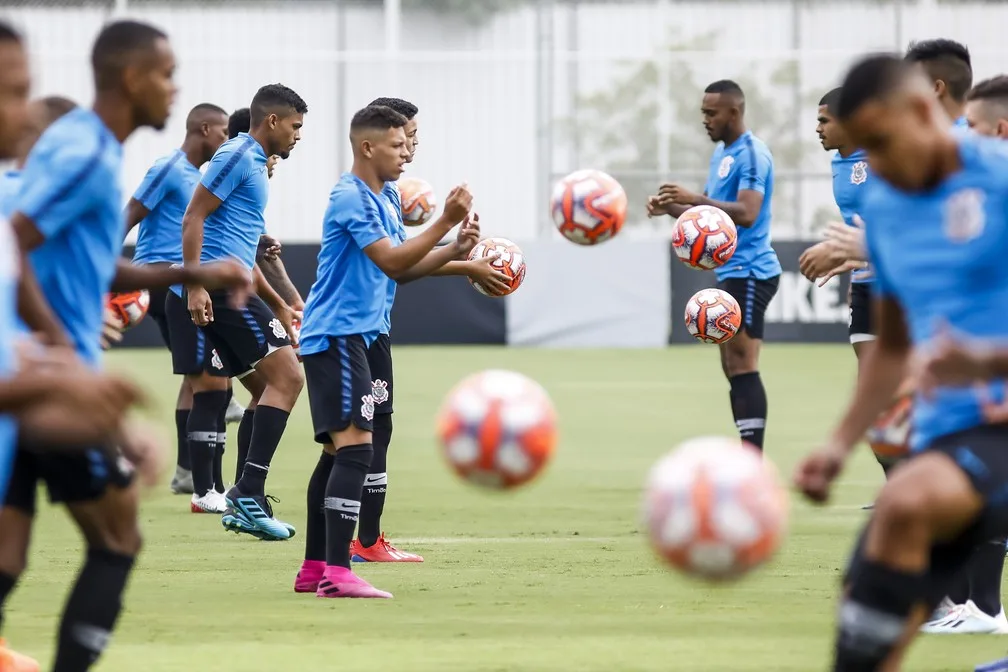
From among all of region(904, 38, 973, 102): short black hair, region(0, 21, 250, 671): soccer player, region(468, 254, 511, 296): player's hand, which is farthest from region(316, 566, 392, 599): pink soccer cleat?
region(904, 38, 973, 102): short black hair

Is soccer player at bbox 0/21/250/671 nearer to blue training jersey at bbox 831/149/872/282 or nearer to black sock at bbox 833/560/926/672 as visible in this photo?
black sock at bbox 833/560/926/672

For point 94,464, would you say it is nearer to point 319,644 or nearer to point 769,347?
point 319,644

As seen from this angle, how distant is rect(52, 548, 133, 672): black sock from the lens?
4992 mm

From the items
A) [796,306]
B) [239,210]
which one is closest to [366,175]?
[239,210]

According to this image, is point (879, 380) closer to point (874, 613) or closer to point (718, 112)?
point (874, 613)

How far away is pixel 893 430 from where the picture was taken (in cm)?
498

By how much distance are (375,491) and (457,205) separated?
1.97 m

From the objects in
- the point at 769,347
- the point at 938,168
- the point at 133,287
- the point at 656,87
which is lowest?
the point at 769,347

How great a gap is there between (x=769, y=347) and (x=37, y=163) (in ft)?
67.2

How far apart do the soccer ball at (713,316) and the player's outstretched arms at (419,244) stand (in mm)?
3324

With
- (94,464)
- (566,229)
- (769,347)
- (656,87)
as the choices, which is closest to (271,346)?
(566,229)

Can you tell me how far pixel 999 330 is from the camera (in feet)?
14.3

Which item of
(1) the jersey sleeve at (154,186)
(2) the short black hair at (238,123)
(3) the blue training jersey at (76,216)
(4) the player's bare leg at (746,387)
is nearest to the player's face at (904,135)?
(3) the blue training jersey at (76,216)

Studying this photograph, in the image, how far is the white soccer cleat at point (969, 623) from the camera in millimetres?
6621
